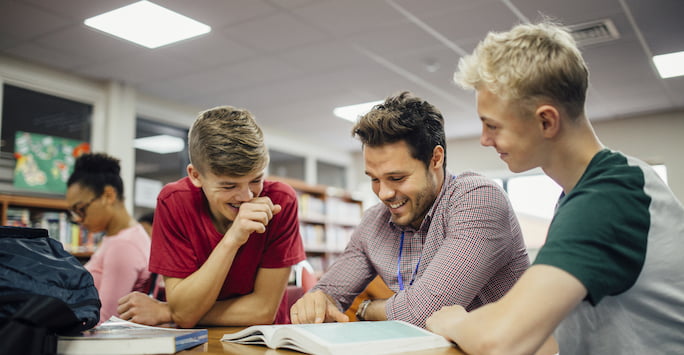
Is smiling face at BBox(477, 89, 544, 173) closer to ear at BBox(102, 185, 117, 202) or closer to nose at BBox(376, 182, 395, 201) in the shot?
nose at BBox(376, 182, 395, 201)

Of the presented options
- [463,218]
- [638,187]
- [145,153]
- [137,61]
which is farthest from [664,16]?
[145,153]

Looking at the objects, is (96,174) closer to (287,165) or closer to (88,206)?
(88,206)

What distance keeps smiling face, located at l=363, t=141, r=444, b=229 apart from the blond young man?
0.52 metres

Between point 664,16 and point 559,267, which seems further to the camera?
point 664,16

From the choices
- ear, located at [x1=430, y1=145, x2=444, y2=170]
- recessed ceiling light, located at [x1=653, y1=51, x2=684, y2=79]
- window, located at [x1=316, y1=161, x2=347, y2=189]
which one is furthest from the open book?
window, located at [x1=316, y1=161, x2=347, y2=189]

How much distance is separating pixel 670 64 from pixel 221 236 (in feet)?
15.9

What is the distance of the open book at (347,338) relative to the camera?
0.91 metres

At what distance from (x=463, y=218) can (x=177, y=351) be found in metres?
0.78

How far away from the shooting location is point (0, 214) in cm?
429

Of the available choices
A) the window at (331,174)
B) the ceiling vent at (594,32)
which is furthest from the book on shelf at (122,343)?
the window at (331,174)

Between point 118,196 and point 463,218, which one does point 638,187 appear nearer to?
point 463,218

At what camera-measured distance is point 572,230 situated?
894 mm

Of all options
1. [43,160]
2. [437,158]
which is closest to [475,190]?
[437,158]

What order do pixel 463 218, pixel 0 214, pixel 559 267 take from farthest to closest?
pixel 0 214
pixel 463 218
pixel 559 267
